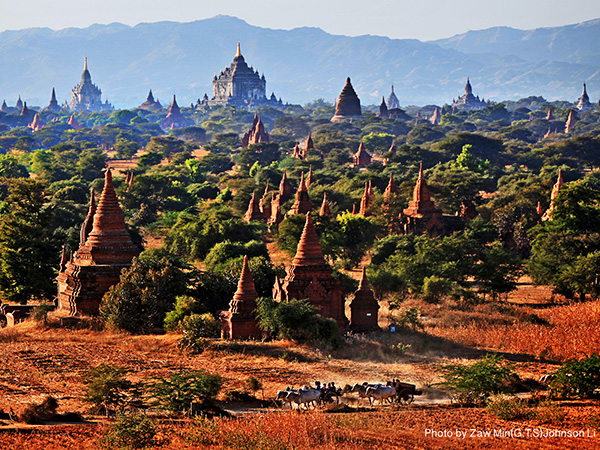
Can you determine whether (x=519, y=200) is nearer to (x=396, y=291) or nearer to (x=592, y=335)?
(x=396, y=291)

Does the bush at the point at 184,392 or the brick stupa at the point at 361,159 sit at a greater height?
the brick stupa at the point at 361,159

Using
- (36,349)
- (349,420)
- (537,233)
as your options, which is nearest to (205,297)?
(36,349)

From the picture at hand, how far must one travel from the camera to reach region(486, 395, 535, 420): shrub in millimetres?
22875

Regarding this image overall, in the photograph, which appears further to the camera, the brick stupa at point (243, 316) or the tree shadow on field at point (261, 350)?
the brick stupa at point (243, 316)

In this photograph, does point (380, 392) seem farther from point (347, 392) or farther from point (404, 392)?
point (347, 392)

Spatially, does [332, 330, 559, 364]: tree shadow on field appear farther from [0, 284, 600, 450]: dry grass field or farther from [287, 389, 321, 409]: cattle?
[287, 389, 321, 409]: cattle

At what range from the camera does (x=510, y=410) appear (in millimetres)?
22953

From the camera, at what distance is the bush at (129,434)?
19.8 meters

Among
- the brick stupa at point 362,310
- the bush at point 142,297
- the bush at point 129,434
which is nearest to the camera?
the bush at point 129,434

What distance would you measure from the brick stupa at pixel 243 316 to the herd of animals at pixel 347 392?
663 cm

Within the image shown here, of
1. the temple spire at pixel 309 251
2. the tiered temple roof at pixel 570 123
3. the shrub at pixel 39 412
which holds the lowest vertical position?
the shrub at pixel 39 412

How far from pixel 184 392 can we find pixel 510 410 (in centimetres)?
834

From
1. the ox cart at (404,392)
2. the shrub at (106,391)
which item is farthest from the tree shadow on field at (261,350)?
the shrub at (106,391)

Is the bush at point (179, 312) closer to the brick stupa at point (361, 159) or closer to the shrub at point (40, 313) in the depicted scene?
the shrub at point (40, 313)
